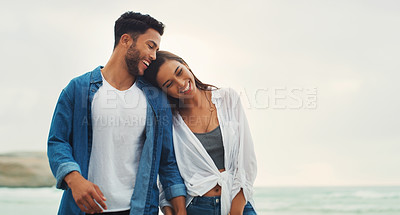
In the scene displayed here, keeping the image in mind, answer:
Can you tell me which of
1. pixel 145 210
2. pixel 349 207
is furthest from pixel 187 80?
pixel 349 207

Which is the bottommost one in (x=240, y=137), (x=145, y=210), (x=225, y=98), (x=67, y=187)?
(x=145, y=210)

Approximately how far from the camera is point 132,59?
1.53 m

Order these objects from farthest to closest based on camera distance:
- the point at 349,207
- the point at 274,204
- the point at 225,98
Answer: the point at 349,207 → the point at 274,204 → the point at 225,98

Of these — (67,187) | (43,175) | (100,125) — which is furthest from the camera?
(43,175)

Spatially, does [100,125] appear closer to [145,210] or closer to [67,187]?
[67,187]

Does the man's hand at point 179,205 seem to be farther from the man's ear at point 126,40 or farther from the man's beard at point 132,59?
the man's ear at point 126,40

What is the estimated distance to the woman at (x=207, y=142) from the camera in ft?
4.90

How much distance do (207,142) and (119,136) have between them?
35 centimetres

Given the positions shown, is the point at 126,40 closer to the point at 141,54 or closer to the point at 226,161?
the point at 141,54

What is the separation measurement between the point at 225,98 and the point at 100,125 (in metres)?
0.54

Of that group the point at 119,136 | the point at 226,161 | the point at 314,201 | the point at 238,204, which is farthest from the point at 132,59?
the point at 314,201

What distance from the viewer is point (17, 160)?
451 cm

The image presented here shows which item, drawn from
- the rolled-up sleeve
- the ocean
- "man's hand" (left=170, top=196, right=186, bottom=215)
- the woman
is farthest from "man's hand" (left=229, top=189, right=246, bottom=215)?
the ocean

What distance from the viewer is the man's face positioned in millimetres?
1535
